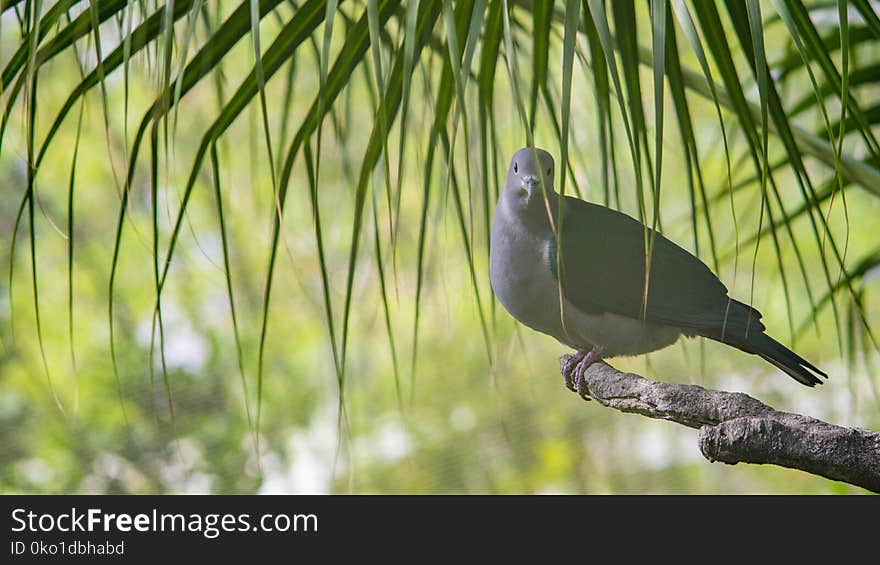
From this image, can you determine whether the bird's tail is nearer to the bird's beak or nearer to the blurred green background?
the bird's beak

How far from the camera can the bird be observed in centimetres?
56

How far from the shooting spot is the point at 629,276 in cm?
58

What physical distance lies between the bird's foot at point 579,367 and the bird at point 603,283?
0.05 ft

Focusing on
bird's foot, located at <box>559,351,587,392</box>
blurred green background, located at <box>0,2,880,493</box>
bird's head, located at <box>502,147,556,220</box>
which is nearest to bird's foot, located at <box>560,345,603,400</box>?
bird's foot, located at <box>559,351,587,392</box>

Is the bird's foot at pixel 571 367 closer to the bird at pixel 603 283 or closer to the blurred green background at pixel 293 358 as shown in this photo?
the bird at pixel 603 283

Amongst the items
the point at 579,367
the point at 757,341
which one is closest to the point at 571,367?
the point at 579,367

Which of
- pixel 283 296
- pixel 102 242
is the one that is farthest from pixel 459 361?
pixel 102 242

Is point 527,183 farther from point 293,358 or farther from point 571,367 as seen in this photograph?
point 293,358

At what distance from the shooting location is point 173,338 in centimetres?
254

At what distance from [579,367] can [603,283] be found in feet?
0.23

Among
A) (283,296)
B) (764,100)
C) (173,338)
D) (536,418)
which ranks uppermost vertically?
(283,296)

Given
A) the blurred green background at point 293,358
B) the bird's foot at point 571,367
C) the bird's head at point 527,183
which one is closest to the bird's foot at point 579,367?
the bird's foot at point 571,367
